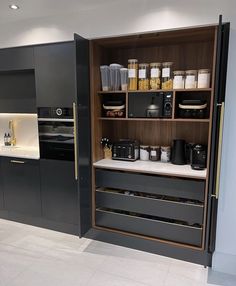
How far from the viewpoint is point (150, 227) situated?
2424 mm

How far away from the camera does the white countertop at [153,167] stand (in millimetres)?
2188

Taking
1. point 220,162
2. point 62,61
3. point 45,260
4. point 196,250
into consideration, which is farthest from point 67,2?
point 196,250

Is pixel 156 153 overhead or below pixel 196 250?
overhead

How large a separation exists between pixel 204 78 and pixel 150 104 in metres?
0.55

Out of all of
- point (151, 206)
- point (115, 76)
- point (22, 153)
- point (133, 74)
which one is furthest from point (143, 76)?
point (22, 153)

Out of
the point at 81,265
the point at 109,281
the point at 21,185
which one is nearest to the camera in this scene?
the point at 109,281

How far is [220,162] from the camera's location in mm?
1989

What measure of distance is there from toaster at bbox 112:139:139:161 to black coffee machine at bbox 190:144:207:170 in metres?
0.62

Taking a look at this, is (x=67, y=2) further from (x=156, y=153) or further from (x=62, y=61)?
(x=156, y=153)

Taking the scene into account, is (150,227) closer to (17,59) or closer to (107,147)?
(107,147)

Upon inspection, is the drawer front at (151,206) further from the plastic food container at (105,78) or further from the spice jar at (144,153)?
the plastic food container at (105,78)

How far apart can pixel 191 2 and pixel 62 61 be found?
1.33 metres

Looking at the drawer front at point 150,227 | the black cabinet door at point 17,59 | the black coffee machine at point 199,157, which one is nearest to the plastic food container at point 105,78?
the black cabinet door at point 17,59

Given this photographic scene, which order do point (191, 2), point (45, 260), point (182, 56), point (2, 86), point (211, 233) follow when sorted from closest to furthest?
point (191, 2), point (211, 233), point (45, 260), point (182, 56), point (2, 86)
